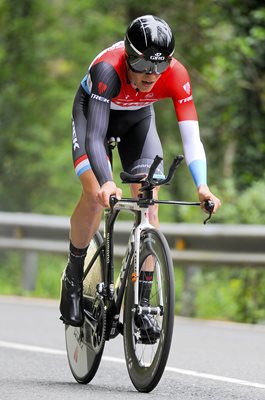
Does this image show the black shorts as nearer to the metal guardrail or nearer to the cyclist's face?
the cyclist's face

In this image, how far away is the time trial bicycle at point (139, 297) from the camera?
633cm

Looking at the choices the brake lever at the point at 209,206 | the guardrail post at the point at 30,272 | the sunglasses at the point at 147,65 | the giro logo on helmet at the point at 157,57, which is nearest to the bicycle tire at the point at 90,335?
the brake lever at the point at 209,206

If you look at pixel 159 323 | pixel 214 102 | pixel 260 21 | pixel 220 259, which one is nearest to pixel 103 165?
pixel 159 323

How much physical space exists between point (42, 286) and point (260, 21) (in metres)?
4.95

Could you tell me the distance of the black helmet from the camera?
262 inches

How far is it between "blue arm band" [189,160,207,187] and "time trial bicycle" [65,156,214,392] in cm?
23

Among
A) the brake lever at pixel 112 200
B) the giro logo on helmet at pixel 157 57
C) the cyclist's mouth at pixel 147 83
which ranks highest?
the giro logo on helmet at pixel 157 57

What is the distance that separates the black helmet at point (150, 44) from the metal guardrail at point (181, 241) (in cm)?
554

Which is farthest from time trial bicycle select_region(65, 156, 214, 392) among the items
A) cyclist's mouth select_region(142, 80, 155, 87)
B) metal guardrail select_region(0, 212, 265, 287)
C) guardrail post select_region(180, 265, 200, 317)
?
guardrail post select_region(180, 265, 200, 317)

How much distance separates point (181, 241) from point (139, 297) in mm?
6270

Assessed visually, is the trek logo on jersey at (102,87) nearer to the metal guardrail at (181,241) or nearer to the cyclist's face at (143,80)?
the cyclist's face at (143,80)

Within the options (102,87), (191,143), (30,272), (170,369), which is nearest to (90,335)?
(170,369)

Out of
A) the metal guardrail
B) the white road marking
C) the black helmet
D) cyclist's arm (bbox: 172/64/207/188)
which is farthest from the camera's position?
the metal guardrail

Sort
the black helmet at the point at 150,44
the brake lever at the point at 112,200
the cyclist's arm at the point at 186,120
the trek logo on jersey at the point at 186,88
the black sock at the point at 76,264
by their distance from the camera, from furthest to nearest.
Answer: the black sock at the point at 76,264 → the trek logo on jersey at the point at 186,88 → the cyclist's arm at the point at 186,120 → the black helmet at the point at 150,44 → the brake lever at the point at 112,200
